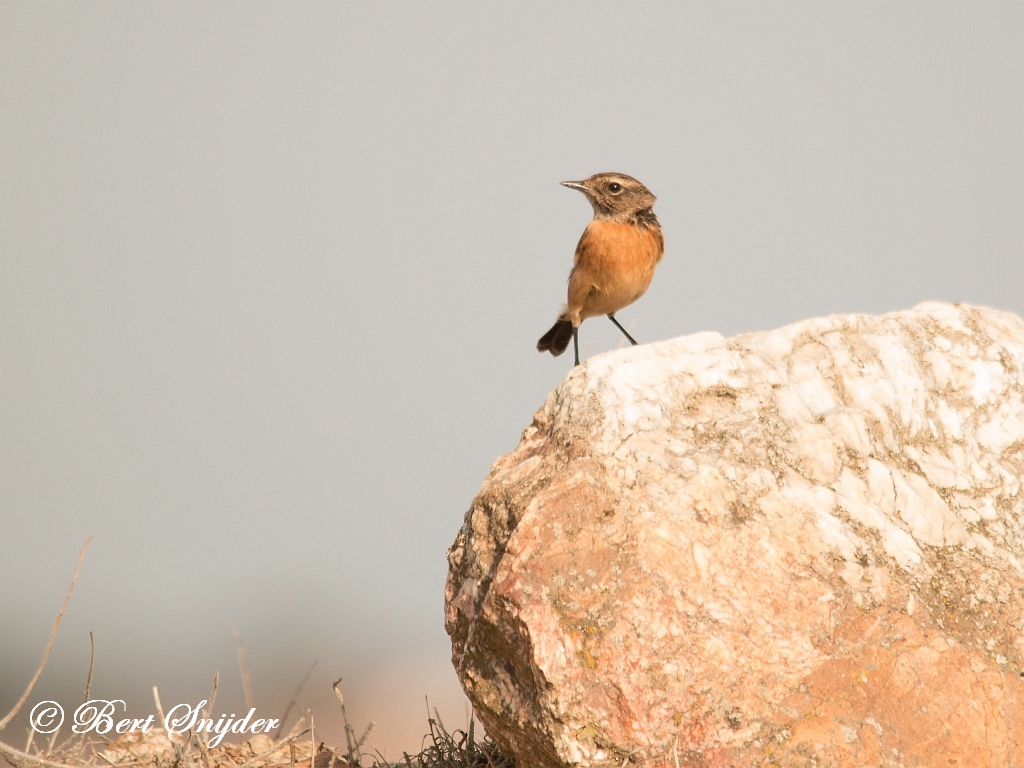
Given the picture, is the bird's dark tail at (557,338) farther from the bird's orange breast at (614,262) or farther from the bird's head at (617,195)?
the bird's head at (617,195)

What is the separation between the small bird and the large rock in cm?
295

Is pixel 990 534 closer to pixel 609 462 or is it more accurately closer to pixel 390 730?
pixel 609 462

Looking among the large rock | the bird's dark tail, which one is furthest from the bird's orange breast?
the large rock

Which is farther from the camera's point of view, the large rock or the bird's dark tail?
the bird's dark tail

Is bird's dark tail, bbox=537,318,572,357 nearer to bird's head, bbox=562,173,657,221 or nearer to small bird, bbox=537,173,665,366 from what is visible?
small bird, bbox=537,173,665,366

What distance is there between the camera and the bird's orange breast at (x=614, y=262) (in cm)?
757

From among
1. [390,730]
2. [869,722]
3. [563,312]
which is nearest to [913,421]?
[869,722]

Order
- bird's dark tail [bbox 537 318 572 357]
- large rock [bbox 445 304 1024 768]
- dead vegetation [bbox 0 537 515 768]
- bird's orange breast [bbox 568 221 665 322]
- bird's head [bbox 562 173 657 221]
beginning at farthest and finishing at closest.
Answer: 1. bird's dark tail [bbox 537 318 572 357]
2. bird's head [bbox 562 173 657 221]
3. bird's orange breast [bbox 568 221 665 322]
4. dead vegetation [bbox 0 537 515 768]
5. large rock [bbox 445 304 1024 768]

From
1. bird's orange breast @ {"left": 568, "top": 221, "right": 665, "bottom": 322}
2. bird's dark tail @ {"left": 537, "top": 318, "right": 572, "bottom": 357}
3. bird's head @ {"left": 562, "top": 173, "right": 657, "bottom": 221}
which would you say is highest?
bird's head @ {"left": 562, "top": 173, "right": 657, "bottom": 221}

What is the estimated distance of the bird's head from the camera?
7773mm

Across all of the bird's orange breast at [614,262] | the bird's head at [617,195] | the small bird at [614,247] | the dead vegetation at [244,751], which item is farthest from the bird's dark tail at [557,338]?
the dead vegetation at [244,751]

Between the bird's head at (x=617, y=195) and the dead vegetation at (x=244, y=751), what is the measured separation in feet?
13.2

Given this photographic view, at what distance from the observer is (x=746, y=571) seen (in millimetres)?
3910

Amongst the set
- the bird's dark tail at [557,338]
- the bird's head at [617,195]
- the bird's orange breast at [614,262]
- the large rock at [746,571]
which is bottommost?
the large rock at [746,571]
